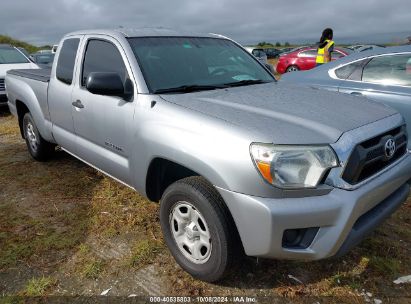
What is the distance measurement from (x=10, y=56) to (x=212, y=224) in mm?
9857

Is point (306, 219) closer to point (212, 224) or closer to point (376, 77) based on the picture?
point (212, 224)

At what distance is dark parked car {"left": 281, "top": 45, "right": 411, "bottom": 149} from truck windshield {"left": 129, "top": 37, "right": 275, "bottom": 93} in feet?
4.19

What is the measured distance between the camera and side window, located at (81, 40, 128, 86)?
10.6 ft

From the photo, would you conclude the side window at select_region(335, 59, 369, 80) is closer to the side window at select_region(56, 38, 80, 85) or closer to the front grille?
the front grille

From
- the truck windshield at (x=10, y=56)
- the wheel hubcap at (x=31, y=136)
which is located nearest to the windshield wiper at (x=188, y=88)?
the wheel hubcap at (x=31, y=136)

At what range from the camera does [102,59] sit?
3.51 metres

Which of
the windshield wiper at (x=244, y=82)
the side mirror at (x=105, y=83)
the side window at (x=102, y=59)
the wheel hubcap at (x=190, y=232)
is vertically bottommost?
the wheel hubcap at (x=190, y=232)

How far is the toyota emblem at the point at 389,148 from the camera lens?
245 cm

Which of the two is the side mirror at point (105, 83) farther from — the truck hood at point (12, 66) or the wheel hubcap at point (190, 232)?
the truck hood at point (12, 66)

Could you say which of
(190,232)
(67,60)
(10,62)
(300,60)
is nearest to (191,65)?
(190,232)

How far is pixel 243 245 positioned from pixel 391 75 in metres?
3.13

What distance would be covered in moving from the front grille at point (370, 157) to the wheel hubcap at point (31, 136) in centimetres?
426

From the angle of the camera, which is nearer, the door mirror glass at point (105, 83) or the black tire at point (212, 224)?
the black tire at point (212, 224)

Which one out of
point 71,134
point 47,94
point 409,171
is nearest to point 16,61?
point 47,94
